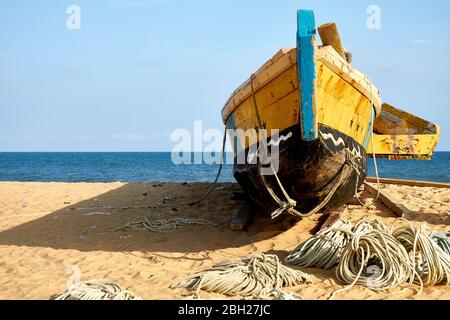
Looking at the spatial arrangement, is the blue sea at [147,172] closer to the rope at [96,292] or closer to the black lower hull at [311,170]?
the black lower hull at [311,170]

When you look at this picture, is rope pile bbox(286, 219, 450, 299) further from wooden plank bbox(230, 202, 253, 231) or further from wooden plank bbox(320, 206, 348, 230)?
wooden plank bbox(230, 202, 253, 231)

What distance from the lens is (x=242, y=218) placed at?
240 inches

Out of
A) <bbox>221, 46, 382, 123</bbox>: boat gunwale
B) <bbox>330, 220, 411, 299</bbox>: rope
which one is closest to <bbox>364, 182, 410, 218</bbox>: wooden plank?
<bbox>221, 46, 382, 123</bbox>: boat gunwale

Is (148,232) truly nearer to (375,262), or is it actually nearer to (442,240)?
(375,262)

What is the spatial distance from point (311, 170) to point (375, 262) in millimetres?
1248

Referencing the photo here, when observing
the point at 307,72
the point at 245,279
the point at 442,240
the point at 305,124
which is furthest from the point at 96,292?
the point at 442,240

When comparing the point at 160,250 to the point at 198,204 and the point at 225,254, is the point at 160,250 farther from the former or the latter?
the point at 198,204

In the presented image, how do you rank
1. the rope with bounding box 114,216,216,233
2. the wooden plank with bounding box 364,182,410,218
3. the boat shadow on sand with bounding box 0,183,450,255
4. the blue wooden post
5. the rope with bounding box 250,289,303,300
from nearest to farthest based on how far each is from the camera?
the rope with bounding box 250,289,303,300, the blue wooden post, the boat shadow on sand with bounding box 0,183,450,255, the wooden plank with bounding box 364,182,410,218, the rope with bounding box 114,216,216,233

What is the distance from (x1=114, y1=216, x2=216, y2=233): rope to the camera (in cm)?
634

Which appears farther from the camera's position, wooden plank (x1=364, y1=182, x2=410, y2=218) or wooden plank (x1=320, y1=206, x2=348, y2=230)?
wooden plank (x1=364, y1=182, x2=410, y2=218)

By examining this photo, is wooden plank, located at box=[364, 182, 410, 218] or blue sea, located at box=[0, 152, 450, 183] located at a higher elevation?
wooden plank, located at box=[364, 182, 410, 218]

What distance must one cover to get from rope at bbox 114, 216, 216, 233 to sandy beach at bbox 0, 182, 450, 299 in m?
0.16
